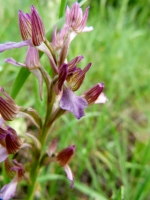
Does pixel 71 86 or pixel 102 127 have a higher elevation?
pixel 71 86

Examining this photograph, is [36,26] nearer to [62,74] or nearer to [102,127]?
[62,74]

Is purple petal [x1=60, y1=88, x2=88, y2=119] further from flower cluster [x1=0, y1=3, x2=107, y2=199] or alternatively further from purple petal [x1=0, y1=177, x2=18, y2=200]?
purple petal [x1=0, y1=177, x2=18, y2=200]

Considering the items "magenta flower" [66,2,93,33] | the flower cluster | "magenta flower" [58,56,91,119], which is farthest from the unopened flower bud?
"magenta flower" [66,2,93,33]

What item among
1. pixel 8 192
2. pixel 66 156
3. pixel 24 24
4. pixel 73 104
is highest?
pixel 24 24

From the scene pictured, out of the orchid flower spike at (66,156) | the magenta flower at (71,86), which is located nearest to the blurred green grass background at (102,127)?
the orchid flower spike at (66,156)

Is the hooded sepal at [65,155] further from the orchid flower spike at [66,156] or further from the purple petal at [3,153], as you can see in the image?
the purple petal at [3,153]

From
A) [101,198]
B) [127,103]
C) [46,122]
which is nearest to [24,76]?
[46,122]

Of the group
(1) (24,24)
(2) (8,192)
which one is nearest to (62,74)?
(1) (24,24)
